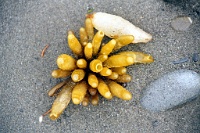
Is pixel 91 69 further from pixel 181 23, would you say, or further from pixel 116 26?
pixel 181 23

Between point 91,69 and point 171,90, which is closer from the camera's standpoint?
point 91,69

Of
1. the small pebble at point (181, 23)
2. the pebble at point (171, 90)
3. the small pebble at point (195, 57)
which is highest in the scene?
the small pebble at point (181, 23)

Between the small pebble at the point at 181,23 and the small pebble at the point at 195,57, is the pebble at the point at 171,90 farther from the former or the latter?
the small pebble at the point at 181,23

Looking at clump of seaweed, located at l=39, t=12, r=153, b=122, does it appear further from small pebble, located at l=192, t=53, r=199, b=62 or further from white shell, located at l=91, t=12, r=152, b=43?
small pebble, located at l=192, t=53, r=199, b=62

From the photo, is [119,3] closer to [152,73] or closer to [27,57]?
[152,73]

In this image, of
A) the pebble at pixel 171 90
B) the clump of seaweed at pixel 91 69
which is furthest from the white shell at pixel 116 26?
the pebble at pixel 171 90

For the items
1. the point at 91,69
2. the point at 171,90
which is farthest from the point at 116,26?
the point at 171,90

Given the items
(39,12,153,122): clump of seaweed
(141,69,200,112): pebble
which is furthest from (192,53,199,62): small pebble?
(39,12,153,122): clump of seaweed
